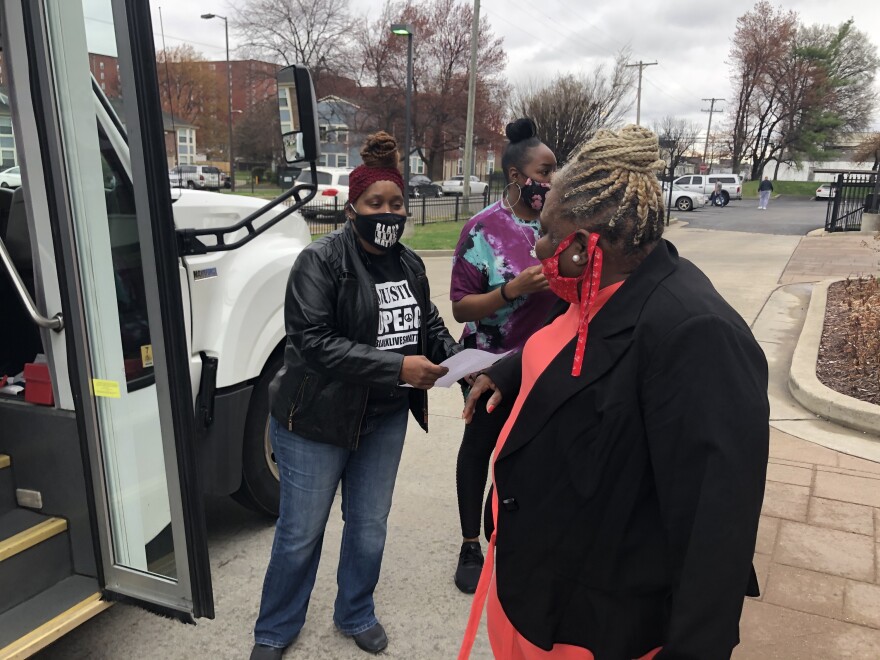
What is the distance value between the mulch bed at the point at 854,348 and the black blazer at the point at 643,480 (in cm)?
448

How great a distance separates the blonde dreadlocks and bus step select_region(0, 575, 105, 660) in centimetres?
197

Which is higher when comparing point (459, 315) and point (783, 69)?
point (783, 69)

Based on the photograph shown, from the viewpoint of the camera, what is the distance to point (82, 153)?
80.0 inches

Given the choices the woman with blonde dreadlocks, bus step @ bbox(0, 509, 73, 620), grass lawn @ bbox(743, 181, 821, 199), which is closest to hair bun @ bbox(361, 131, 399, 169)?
the woman with blonde dreadlocks

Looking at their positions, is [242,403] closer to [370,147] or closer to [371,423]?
[371,423]

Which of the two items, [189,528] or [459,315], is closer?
[189,528]

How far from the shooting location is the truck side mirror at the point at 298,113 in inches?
97.0

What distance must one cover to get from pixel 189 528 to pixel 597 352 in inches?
57.5

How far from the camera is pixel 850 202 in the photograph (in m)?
21.2

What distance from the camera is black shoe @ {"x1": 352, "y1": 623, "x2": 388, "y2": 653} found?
2609 millimetres

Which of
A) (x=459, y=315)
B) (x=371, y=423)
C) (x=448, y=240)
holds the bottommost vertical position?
(x=448, y=240)

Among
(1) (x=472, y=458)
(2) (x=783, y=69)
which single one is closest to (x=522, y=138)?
(1) (x=472, y=458)

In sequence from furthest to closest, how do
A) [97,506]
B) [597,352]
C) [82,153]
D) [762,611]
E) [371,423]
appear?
[762,611], [371,423], [97,506], [82,153], [597,352]

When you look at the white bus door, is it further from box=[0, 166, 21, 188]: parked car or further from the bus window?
box=[0, 166, 21, 188]: parked car
